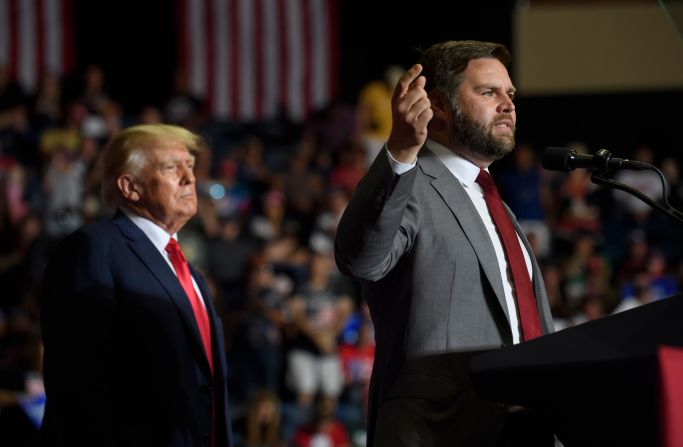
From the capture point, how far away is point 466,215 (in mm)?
2369

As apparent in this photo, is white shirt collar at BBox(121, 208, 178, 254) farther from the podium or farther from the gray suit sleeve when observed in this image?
the podium

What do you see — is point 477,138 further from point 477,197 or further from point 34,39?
point 34,39

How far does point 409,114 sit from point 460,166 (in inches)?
19.3

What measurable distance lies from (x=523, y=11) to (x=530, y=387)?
1038 cm

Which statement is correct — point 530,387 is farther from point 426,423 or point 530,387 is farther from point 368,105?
point 368,105

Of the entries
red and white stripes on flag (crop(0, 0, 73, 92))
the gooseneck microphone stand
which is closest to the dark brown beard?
the gooseneck microphone stand

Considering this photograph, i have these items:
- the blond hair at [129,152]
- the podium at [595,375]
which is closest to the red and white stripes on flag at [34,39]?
the blond hair at [129,152]

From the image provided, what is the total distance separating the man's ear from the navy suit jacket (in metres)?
0.13

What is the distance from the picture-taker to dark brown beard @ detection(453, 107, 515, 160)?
243cm

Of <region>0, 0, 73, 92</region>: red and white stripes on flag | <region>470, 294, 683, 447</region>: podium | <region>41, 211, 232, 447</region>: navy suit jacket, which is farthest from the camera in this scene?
<region>0, 0, 73, 92</region>: red and white stripes on flag

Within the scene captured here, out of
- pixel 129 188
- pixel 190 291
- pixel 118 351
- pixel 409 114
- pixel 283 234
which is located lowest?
pixel 283 234

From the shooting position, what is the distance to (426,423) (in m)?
2.21

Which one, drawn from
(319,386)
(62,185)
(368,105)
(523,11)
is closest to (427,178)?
(319,386)

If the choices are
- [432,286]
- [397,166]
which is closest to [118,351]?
[432,286]
